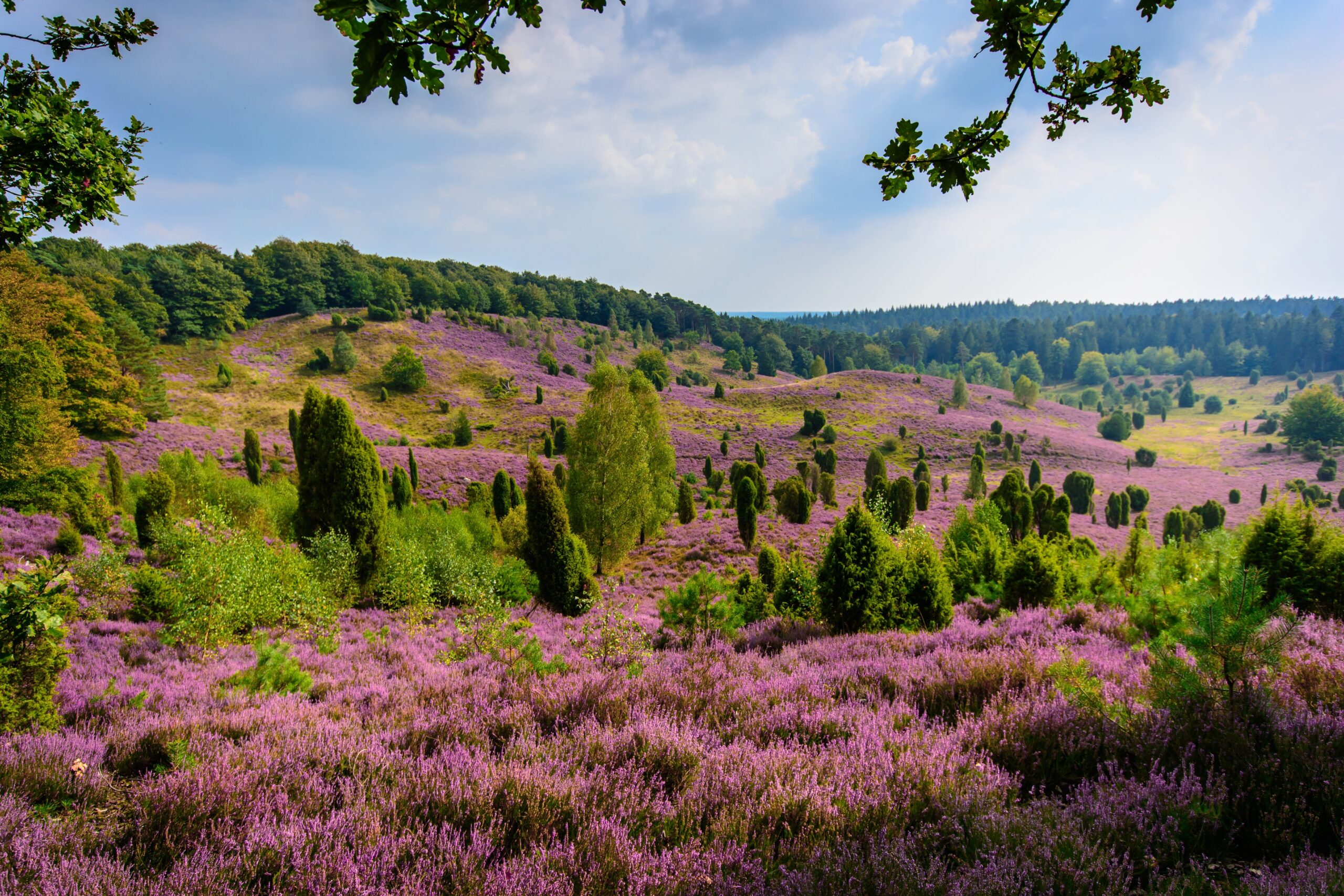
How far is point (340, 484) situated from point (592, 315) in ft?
353

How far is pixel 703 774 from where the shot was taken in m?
2.95

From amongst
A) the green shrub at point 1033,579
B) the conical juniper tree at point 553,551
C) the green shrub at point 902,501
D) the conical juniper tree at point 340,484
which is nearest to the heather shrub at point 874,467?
the green shrub at point 902,501

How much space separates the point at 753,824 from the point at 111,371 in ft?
144

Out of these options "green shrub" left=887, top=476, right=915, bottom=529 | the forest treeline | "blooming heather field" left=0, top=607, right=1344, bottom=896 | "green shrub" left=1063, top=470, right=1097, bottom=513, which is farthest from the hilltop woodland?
the forest treeline

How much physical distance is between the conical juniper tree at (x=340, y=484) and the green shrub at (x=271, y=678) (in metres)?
7.67

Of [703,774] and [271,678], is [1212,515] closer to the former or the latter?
[703,774]

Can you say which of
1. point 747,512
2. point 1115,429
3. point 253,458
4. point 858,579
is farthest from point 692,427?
point 1115,429

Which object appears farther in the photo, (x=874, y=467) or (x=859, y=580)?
(x=874, y=467)

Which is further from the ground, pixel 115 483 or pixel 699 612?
pixel 115 483

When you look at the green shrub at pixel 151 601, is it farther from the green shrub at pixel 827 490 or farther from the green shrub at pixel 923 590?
the green shrub at pixel 827 490

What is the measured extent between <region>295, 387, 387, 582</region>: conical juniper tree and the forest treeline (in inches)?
1519

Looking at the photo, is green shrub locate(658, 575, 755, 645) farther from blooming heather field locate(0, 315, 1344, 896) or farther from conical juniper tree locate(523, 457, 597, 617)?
conical juniper tree locate(523, 457, 597, 617)

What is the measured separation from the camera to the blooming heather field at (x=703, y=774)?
2109 millimetres

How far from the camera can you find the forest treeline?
59688mm
